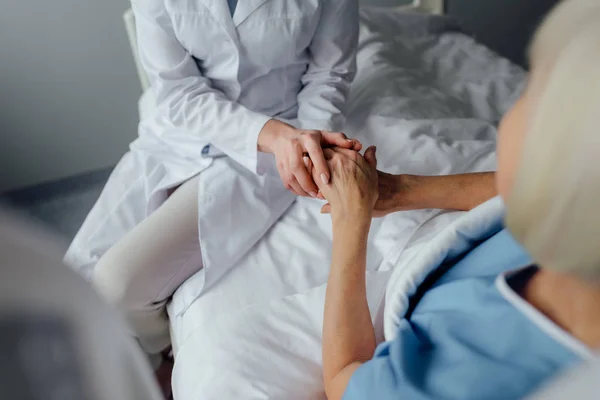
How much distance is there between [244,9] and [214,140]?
24cm

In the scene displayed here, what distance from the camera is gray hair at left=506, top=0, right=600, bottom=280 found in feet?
1.18

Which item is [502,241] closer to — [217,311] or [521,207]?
[521,207]

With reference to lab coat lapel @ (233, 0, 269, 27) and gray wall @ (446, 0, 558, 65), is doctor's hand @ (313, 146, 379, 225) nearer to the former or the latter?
lab coat lapel @ (233, 0, 269, 27)

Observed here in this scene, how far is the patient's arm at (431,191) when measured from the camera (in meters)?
0.90

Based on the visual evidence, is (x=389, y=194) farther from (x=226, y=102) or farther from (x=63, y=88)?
(x=63, y=88)

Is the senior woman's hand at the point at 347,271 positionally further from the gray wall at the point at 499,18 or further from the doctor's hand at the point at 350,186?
the gray wall at the point at 499,18

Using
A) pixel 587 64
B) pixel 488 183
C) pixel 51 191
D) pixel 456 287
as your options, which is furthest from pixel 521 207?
pixel 51 191

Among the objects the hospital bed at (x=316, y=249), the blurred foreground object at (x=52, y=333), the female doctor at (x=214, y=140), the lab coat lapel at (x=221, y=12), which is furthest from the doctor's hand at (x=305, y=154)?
the blurred foreground object at (x=52, y=333)

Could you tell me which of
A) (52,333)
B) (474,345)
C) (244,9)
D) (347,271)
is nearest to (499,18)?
(244,9)

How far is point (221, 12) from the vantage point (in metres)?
1.01

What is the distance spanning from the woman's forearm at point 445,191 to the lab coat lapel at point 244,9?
1.33 feet

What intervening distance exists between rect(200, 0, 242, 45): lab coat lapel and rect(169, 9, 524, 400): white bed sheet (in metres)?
0.34

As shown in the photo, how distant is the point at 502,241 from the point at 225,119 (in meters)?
0.55

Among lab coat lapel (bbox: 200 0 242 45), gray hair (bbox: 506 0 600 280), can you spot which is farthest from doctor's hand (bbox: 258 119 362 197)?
gray hair (bbox: 506 0 600 280)
